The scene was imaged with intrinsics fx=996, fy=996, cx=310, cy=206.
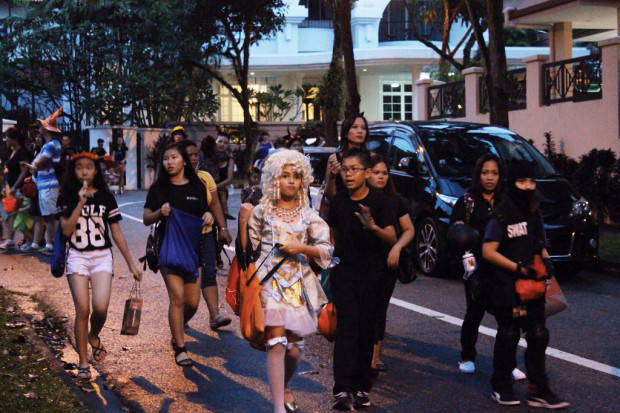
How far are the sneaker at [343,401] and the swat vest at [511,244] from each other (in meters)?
1.14

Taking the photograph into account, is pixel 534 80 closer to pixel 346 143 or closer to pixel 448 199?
pixel 448 199

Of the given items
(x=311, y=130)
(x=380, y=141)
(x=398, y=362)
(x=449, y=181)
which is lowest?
(x=398, y=362)

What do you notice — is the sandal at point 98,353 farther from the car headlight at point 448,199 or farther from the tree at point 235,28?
the tree at point 235,28

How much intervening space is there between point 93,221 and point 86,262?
0.32 m

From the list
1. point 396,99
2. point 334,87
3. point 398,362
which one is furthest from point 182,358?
point 396,99

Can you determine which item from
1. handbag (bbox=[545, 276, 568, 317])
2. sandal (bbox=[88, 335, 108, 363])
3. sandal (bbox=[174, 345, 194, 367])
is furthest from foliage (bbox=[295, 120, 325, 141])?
handbag (bbox=[545, 276, 568, 317])

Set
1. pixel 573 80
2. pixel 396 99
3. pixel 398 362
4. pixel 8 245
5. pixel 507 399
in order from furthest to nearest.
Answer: pixel 396 99 < pixel 573 80 < pixel 8 245 < pixel 398 362 < pixel 507 399

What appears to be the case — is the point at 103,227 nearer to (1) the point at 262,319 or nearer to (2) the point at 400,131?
(1) the point at 262,319

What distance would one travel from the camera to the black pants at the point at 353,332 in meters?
6.42

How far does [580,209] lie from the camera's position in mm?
12266

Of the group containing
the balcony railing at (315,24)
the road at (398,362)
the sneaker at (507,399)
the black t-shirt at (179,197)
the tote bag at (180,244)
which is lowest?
the road at (398,362)

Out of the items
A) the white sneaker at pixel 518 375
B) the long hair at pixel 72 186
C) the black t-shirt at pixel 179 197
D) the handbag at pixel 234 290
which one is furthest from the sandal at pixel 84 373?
the white sneaker at pixel 518 375

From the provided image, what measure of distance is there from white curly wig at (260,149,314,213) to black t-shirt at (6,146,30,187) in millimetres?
10326

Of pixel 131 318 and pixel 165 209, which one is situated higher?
pixel 165 209
